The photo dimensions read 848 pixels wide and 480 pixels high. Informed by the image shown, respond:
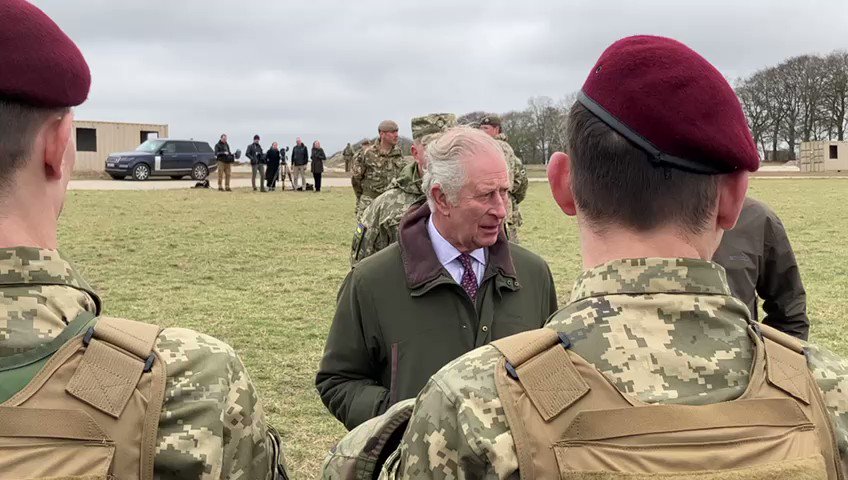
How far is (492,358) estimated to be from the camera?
64.3 inches

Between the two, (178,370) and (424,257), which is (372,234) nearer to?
(424,257)

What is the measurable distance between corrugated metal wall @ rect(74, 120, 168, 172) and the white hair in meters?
41.9

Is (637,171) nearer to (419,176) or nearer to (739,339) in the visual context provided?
(739,339)

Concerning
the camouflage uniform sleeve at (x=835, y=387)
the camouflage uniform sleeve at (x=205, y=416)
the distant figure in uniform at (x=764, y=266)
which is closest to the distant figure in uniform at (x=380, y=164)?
the distant figure in uniform at (x=764, y=266)

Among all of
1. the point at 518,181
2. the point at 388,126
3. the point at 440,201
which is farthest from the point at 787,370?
the point at 388,126

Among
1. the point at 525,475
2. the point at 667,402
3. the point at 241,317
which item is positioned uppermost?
the point at 667,402

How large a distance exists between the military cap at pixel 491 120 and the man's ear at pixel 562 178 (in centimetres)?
→ 689

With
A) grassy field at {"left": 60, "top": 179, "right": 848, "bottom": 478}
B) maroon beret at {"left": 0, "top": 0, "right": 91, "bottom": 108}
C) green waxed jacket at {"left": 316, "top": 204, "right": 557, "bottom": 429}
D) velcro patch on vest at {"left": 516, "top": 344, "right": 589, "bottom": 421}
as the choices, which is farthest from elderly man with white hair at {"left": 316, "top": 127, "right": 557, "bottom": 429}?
grassy field at {"left": 60, "top": 179, "right": 848, "bottom": 478}

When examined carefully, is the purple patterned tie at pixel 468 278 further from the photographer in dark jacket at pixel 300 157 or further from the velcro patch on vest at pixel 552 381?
the photographer in dark jacket at pixel 300 157

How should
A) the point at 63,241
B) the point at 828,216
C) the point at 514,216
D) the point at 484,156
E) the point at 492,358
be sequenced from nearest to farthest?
the point at 492,358, the point at 484,156, the point at 514,216, the point at 63,241, the point at 828,216

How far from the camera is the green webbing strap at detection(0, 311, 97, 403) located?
5.17 ft

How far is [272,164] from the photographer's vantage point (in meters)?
30.3

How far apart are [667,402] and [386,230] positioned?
390 centimetres

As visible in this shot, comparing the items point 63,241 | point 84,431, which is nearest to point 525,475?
point 84,431
